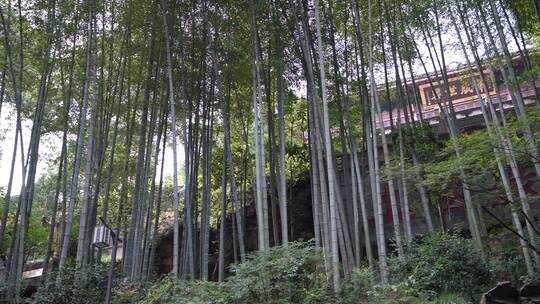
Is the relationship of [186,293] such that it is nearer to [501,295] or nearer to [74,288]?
[74,288]

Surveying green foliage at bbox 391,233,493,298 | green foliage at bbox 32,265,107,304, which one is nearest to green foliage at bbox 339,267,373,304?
green foliage at bbox 391,233,493,298

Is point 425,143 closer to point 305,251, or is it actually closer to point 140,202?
point 305,251

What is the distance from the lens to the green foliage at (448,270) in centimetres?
475

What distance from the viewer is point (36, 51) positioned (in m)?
6.66

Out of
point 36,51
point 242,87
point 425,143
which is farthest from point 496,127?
point 36,51

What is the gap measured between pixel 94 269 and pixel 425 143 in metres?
5.02

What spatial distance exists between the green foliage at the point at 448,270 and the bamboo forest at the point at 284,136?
0.06 ft

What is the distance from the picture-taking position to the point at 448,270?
478 centimetres

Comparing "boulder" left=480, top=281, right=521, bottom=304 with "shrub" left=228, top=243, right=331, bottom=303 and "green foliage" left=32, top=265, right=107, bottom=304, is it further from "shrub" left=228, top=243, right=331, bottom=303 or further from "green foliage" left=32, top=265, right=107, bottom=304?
"green foliage" left=32, top=265, right=107, bottom=304

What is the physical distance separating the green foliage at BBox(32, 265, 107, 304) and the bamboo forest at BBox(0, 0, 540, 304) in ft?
0.07

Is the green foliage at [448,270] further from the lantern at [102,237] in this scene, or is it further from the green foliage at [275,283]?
the lantern at [102,237]

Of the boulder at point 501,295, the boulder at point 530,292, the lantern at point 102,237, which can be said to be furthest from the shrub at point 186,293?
the boulder at point 530,292

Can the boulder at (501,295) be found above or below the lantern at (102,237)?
below

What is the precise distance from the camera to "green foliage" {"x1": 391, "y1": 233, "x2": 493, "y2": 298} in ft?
15.6
